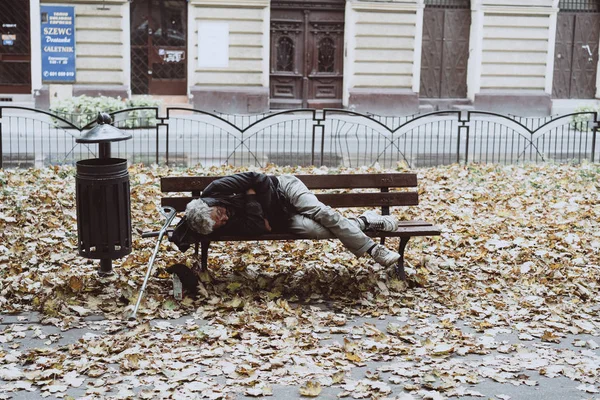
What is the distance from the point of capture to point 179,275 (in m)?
7.14

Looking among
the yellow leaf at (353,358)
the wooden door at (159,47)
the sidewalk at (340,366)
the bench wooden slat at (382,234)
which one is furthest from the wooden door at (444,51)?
the yellow leaf at (353,358)

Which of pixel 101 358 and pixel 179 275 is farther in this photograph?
pixel 179 275

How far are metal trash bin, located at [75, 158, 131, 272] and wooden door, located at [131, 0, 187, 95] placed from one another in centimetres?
1737

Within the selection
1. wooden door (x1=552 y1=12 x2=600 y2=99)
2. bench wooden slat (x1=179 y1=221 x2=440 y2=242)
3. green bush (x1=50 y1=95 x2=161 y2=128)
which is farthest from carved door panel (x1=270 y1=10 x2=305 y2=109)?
bench wooden slat (x1=179 y1=221 x2=440 y2=242)

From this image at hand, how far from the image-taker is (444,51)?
25.8 meters

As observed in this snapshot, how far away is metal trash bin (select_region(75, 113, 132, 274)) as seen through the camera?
7195 mm

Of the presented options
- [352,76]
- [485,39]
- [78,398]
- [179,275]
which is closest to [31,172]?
[179,275]

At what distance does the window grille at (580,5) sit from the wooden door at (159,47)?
11.4 meters

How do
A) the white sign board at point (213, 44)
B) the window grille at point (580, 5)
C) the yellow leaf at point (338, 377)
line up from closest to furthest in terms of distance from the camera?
1. the yellow leaf at point (338, 377)
2. the white sign board at point (213, 44)
3. the window grille at point (580, 5)

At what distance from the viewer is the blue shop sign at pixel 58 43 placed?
22.9 meters

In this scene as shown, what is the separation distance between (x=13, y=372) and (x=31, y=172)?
709 centimetres

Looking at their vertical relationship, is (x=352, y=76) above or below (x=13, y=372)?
above

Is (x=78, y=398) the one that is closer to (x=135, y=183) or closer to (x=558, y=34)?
(x=135, y=183)

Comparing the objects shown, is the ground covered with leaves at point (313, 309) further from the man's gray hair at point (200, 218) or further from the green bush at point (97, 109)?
the green bush at point (97, 109)
